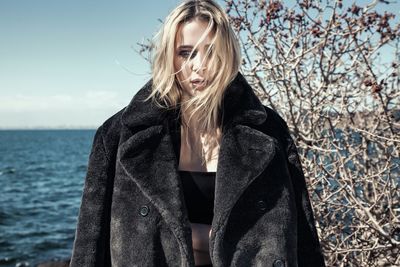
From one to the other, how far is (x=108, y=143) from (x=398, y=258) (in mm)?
2796

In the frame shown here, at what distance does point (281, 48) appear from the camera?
15.0 feet

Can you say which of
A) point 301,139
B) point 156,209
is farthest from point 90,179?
point 301,139

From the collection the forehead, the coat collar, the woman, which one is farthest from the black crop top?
the forehead

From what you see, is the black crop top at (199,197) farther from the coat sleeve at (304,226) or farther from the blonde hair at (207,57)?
the coat sleeve at (304,226)

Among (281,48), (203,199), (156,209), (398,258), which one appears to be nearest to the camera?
(156,209)

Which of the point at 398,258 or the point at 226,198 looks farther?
the point at 398,258

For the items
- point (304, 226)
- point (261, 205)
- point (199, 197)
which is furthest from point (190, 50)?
point (304, 226)

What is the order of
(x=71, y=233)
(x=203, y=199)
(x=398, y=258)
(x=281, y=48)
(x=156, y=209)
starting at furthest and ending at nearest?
(x=71, y=233)
(x=281, y=48)
(x=398, y=258)
(x=203, y=199)
(x=156, y=209)

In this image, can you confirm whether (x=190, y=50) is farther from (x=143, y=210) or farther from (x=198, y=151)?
(x=143, y=210)

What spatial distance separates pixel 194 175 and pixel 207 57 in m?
0.67

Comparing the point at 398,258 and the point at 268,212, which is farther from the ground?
the point at 268,212

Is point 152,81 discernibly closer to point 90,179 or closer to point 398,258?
point 90,179

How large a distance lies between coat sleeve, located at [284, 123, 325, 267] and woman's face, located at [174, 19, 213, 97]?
72 cm

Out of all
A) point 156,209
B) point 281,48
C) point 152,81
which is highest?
point 281,48
